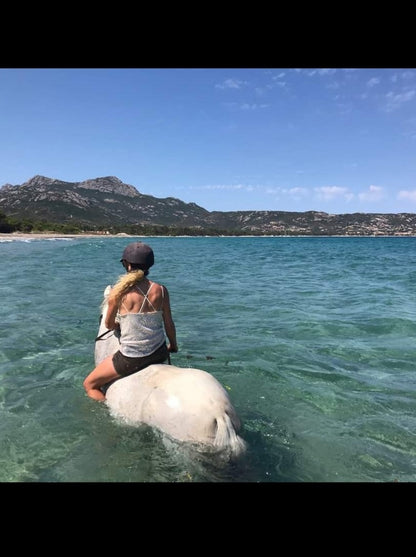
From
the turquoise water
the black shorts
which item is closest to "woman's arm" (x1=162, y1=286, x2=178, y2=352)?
the black shorts

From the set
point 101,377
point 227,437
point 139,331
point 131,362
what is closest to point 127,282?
point 139,331

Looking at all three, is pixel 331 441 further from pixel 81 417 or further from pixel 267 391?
pixel 81 417

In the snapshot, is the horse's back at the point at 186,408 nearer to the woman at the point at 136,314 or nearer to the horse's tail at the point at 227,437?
the horse's tail at the point at 227,437

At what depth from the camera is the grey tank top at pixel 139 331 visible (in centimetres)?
563

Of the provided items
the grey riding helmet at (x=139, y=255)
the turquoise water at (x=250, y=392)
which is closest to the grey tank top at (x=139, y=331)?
the grey riding helmet at (x=139, y=255)

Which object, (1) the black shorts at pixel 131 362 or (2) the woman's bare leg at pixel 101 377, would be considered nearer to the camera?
(1) the black shorts at pixel 131 362

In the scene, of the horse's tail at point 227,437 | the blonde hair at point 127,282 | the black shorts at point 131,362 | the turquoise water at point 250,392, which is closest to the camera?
the horse's tail at point 227,437

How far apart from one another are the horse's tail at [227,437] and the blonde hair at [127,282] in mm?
2169

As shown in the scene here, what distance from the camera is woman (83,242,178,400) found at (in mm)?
5551

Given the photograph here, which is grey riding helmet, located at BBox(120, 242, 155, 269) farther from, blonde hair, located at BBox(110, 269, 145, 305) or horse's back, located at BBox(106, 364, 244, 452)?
horse's back, located at BBox(106, 364, 244, 452)
